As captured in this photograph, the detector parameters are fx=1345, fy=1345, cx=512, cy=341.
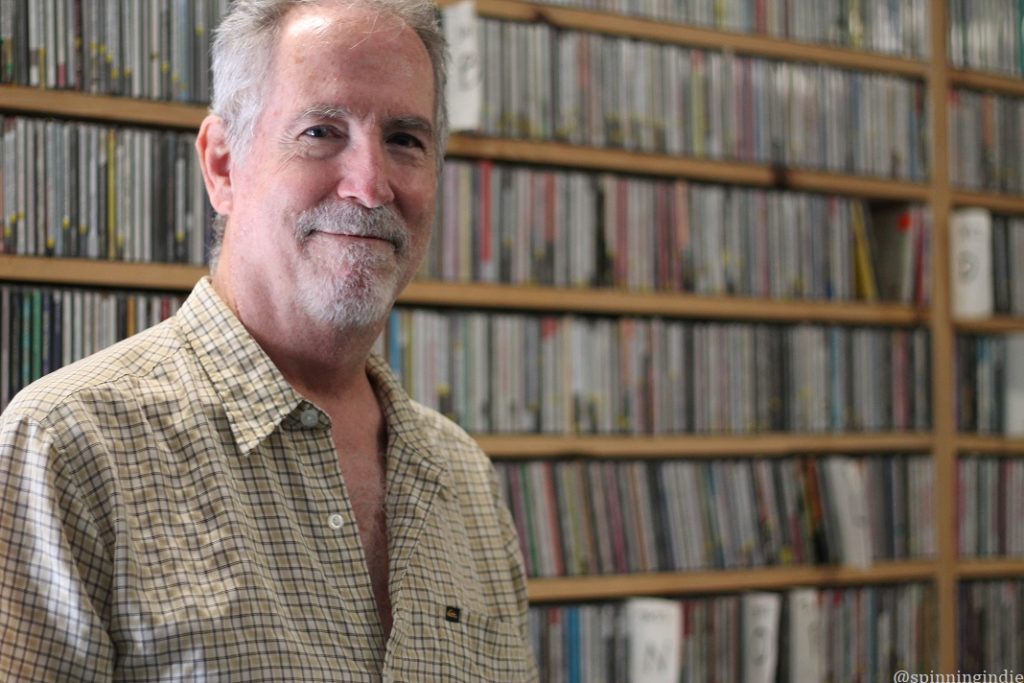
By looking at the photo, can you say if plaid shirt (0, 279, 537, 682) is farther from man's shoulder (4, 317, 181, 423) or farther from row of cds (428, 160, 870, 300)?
row of cds (428, 160, 870, 300)

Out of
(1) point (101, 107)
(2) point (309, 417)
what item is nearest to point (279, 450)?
(2) point (309, 417)

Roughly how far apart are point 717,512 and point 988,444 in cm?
69

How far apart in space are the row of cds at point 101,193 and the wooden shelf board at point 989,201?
159 centimetres

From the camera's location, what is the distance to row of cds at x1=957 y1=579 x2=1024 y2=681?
270 cm

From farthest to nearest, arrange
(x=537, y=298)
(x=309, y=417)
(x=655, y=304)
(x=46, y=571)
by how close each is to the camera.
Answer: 1. (x=655, y=304)
2. (x=537, y=298)
3. (x=309, y=417)
4. (x=46, y=571)

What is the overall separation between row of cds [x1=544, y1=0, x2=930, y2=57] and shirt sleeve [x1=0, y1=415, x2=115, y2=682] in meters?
1.53

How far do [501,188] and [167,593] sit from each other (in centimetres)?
131

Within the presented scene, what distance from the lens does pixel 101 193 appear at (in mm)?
1842

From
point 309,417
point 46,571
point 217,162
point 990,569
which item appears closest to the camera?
point 46,571

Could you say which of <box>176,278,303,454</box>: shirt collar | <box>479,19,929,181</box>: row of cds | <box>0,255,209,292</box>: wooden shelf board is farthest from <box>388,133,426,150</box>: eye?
<box>479,19,929,181</box>: row of cds

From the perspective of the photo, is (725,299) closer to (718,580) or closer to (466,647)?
(718,580)

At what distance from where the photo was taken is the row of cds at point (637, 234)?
7.25 ft

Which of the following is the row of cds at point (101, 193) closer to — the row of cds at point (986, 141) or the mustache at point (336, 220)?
the mustache at point (336, 220)

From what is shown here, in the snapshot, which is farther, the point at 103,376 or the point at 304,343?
the point at 304,343
